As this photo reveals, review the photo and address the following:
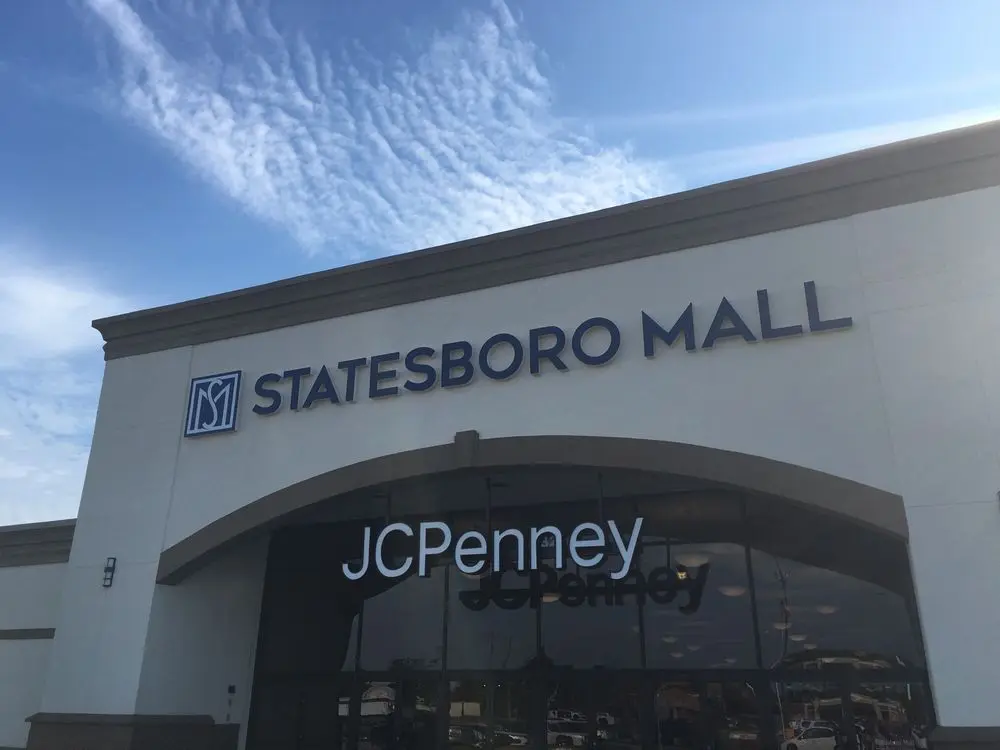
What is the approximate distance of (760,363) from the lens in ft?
36.1

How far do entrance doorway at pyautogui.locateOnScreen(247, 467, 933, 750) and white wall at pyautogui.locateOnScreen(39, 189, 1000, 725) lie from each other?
45.9 inches

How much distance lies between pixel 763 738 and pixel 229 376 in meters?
10.1

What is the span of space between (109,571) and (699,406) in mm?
9983

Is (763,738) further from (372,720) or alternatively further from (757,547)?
(372,720)

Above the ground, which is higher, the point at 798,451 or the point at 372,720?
the point at 798,451

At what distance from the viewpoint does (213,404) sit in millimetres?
14484

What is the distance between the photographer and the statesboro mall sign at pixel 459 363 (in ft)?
37.0

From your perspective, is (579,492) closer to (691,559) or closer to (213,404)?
(691,559)

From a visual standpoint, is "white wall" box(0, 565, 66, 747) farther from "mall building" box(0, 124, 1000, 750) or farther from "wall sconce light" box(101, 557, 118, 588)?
"wall sconce light" box(101, 557, 118, 588)

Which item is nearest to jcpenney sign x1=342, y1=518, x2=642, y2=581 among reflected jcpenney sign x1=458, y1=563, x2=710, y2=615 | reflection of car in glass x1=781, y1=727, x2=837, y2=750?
reflected jcpenney sign x1=458, y1=563, x2=710, y2=615

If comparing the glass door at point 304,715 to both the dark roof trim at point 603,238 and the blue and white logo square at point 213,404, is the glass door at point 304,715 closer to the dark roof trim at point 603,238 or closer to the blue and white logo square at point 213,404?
the blue and white logo square at point 213,404

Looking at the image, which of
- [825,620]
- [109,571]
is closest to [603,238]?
[825,620]

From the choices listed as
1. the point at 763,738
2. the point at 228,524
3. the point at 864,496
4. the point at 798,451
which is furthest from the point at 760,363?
the point at 228,524

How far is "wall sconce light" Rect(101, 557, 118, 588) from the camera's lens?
1404 centimetres
